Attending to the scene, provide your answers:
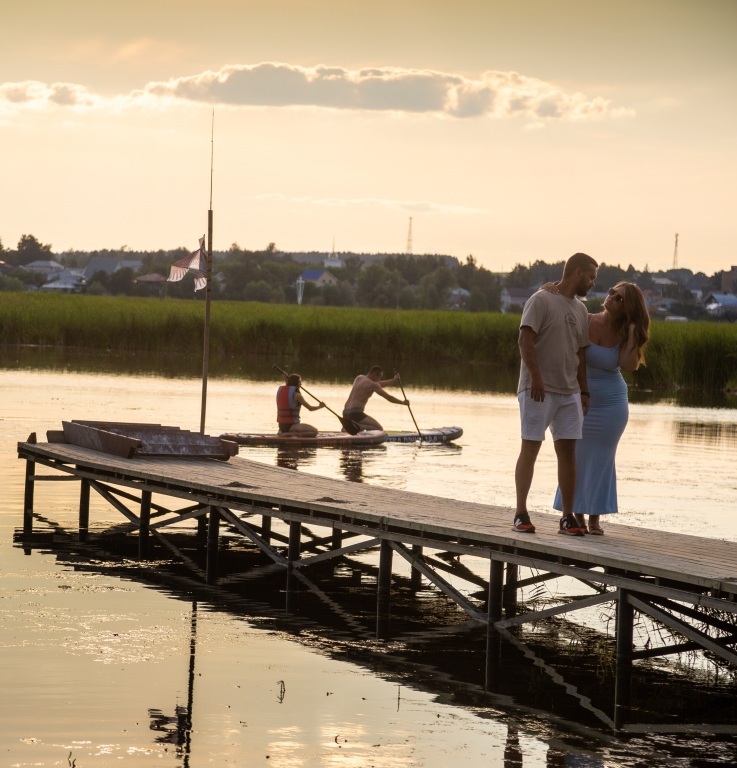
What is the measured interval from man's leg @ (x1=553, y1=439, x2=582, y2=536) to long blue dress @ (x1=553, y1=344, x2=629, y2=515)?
0.12 metres

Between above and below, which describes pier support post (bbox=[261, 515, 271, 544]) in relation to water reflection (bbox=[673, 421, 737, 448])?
above

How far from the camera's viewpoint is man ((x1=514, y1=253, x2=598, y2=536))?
9.75 meters

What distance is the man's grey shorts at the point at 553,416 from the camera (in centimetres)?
977

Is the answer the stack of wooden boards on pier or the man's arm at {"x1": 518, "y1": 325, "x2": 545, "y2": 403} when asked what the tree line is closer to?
the stack of wooden boards on pier

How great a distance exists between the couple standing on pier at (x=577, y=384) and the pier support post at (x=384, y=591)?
130cm

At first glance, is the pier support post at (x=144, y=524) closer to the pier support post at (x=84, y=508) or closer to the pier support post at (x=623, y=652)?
the pier support post at (x=84, y=508)

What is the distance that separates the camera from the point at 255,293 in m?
118

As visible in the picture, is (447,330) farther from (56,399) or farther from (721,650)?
(721,650)

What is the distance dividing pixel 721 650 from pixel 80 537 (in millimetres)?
7156

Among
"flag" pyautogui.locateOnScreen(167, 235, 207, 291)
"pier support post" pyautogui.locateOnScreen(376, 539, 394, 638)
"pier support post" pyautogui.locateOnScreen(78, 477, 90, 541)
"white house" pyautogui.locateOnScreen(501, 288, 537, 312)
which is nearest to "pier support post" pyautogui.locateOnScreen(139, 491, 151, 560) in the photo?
"pier support post" pyautogui.locateOnScreen(78, 477, 90, 541)

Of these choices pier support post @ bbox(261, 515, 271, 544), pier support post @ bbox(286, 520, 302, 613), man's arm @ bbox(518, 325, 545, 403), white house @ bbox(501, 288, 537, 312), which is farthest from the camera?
white house @ bbox(501, 288, 537, 312)

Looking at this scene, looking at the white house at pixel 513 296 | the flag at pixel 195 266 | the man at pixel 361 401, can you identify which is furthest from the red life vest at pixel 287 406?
the white house at pixel 513 296

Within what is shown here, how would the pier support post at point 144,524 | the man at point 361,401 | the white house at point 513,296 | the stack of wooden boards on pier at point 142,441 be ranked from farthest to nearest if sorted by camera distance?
the white house at point 513,296 < the man at point 361,401 < the stack of wooden boards on pier at point 142,441 < the pier support post at point 144,524

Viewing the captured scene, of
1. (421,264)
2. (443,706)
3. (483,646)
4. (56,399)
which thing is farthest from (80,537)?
(421,264)
